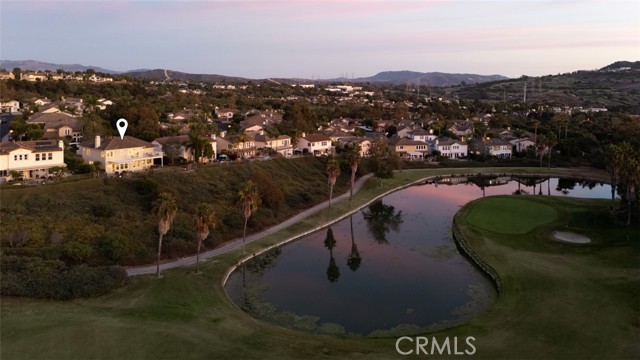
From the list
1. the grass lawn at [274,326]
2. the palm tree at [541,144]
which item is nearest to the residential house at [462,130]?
the palm tree at [541,144]

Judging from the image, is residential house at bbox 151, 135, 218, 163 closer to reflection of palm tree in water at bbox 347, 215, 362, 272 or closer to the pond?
the pond

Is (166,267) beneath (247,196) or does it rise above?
beneath

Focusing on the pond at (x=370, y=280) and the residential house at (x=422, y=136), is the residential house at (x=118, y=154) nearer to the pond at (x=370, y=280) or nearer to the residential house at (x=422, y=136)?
the pond at (x=370, y=280)

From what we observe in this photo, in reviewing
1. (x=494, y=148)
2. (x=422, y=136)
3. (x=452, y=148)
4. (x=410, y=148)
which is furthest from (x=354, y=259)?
(x=494, y=148)

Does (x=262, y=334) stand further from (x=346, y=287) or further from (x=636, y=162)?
(x=636, y=162)

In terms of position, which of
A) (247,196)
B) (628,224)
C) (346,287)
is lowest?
(346,287)

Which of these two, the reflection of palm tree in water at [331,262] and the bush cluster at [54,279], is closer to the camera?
the bush cluster at [54,279]

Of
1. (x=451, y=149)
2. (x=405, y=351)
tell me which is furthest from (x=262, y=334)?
(x=451, y=149)
